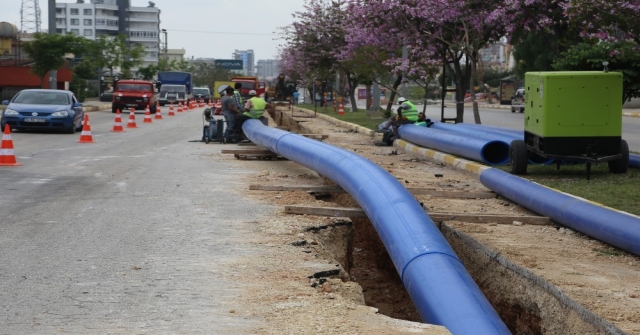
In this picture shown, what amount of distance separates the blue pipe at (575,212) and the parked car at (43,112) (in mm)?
15874

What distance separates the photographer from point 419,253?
7262 millimetres

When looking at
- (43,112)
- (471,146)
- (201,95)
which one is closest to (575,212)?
(471,146)

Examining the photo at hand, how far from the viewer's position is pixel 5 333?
17.4 feet

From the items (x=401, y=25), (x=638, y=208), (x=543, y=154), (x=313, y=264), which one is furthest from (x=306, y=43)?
(x=313, y=264)

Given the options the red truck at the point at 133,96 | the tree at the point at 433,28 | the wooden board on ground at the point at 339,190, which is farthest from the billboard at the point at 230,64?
the wooden board on ground at the point at 339,190

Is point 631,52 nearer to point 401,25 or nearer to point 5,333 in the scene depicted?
point 5,333

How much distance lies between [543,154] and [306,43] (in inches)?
1341

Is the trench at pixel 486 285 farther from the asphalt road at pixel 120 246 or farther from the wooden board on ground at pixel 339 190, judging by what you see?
the asphalt road at pixel 120 246

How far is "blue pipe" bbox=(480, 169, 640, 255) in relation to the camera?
8570 mm

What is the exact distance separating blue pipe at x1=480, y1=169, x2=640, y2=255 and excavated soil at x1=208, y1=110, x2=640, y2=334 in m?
0.12

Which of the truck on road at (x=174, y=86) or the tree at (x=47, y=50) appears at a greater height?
the tree at (x=47, y=50)

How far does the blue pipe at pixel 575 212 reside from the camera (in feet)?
28.1

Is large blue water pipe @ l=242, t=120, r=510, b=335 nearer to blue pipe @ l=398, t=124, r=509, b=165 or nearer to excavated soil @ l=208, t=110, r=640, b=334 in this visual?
excavated soil @ l=208, t=110, r=640, b=334

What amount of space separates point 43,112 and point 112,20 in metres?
162
